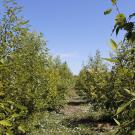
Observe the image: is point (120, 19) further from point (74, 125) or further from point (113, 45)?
point (74, 125)

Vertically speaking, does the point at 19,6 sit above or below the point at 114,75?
above

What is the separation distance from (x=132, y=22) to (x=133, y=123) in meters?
0.49

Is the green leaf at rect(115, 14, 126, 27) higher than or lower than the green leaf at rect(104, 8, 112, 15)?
lower

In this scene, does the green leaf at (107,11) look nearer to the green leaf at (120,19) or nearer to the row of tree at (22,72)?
the green leaf at (120,19)

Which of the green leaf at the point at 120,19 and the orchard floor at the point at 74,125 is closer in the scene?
the green leaf at the point at 120,19

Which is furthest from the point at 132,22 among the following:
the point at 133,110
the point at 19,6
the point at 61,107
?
the point at 61,107

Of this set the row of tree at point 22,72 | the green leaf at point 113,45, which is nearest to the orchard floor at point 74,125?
the row of tree at point 22,72

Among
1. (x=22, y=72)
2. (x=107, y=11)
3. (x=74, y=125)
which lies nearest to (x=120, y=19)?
Answer: (x=107, y=11)

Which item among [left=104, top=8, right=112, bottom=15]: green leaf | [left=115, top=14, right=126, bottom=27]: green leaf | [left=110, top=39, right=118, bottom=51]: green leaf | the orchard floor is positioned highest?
[left=104, top=8, right=112, bottom=15]: green leaf

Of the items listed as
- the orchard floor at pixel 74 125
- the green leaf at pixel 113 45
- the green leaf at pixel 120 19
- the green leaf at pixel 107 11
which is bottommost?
the orchard floor at pixel 74 125

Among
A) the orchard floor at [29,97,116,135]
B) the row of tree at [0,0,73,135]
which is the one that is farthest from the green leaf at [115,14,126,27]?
the orchard floor at [29,97,116,135]

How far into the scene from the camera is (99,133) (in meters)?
18.9

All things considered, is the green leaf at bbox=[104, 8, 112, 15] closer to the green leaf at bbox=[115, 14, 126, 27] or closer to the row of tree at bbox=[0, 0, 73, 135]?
the green leaf at bbox=[115, 14, 126, 27]

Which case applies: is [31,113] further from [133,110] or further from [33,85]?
[133,110]
